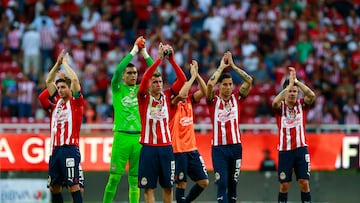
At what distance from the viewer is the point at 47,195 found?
25062 mm

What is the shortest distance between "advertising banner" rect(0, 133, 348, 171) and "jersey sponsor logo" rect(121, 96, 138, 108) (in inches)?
218

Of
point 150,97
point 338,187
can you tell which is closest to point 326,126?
point 338,187

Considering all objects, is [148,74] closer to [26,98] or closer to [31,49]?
[26,98]

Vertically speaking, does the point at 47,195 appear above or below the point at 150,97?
below

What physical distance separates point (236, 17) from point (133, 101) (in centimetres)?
1396

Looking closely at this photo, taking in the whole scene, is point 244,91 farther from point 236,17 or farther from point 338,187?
point 236,17

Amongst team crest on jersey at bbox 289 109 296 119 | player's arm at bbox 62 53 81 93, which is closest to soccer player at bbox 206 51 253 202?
team crest on jersey at bbox 289 109 296 119

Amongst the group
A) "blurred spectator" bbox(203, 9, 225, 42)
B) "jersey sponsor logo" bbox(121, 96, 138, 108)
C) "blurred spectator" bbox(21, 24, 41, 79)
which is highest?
"blurred spectator" bbox(203, 9, 225, 42)

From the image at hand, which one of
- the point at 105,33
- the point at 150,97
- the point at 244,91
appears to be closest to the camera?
the point at 150,97

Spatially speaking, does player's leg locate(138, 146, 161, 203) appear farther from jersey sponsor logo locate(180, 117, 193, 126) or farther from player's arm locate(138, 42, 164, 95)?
jersey sponsor logo locate(180, 117, 193, 126)

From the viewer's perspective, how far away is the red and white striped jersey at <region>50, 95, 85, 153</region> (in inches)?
740

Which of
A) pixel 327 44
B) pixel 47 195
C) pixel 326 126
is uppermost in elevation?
pixel 327 44

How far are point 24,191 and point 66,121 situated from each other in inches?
263

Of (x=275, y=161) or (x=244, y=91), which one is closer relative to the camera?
(x=244, y=91)
